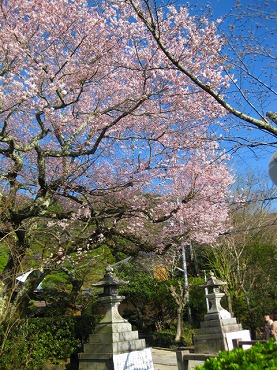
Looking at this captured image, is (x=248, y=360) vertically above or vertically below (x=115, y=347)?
below

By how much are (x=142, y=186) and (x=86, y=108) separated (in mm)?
2719

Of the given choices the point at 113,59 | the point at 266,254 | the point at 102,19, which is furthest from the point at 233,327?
the point at 102,19

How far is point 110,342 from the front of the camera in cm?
809

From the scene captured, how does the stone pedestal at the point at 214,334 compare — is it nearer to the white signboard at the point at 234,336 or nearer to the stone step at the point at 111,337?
the white signboard at the point at 234,336

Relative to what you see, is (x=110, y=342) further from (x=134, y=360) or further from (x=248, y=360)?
(x=248, y=360)

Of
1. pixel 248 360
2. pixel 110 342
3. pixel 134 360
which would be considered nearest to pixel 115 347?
pixel 110 342

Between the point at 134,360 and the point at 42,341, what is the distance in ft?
10.7

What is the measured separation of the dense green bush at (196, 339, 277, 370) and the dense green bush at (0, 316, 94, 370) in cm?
695

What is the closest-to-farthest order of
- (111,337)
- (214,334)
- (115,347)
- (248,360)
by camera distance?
1. (248,360)
2. (115,347)
3. (111,337)
4. (214,334)

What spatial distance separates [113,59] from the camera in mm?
8445

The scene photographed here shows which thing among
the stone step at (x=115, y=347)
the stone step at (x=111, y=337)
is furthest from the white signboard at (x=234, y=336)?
the stone step at (x=111, y=337)

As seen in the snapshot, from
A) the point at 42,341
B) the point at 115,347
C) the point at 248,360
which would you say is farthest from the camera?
the point at 42,341

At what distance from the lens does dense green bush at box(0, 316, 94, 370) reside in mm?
9172

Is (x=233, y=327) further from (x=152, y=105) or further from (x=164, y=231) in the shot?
(x=152, y=105)
